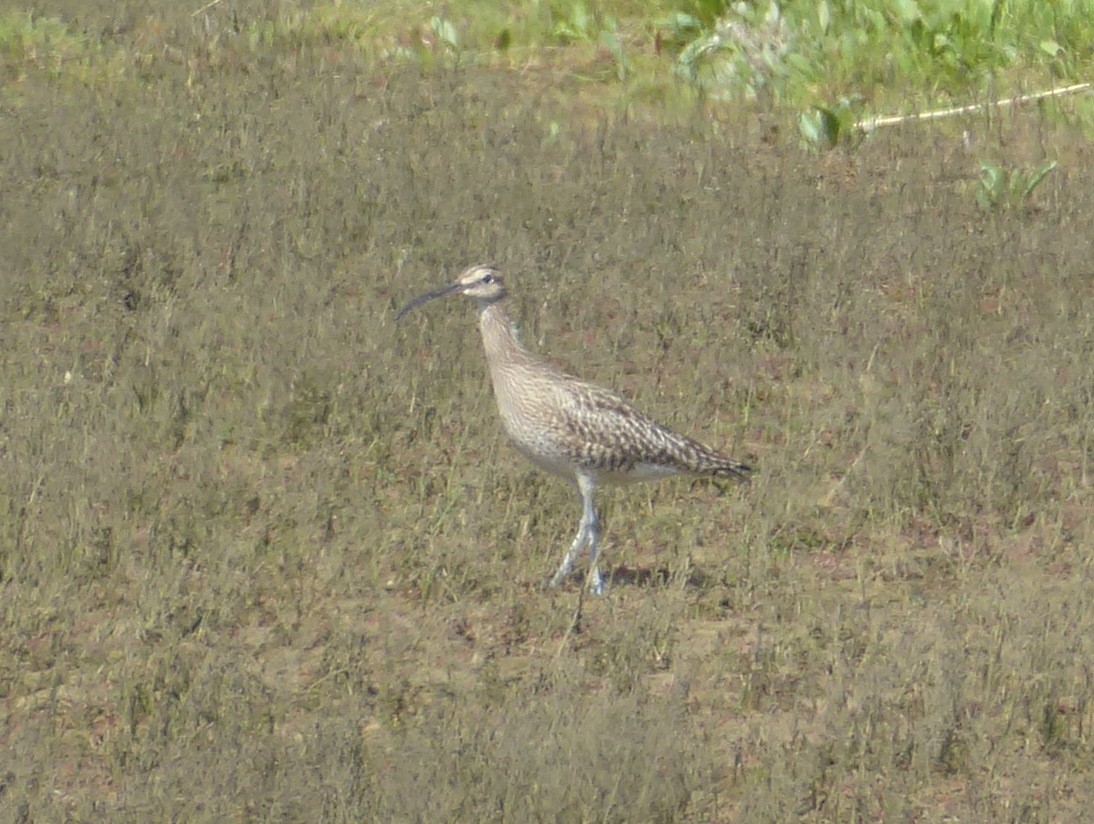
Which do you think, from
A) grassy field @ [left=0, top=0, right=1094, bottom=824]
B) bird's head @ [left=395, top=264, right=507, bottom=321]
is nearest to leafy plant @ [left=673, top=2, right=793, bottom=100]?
grassy field @ [left=0, top=0, right=1094, bottom=824]

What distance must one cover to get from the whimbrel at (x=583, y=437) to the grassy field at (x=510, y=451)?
1.04ft

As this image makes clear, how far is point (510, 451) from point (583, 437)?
44.9 inches

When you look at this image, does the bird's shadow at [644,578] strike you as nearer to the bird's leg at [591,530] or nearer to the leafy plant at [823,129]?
the bird's leg at [591,530]

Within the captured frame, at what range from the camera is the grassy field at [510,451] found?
246 inches

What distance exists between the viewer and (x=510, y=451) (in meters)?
9.14

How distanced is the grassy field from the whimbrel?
1.04ft

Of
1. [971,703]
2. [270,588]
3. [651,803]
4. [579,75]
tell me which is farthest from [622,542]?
[579,75]

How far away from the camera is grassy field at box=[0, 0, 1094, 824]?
625 cm

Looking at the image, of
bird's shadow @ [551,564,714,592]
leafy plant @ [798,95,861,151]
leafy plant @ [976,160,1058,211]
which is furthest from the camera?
leafy plant @ [798,95,861,151]

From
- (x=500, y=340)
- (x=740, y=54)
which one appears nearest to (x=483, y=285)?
(x=500, y=340)

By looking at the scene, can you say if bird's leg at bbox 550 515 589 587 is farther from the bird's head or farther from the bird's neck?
the bird's head

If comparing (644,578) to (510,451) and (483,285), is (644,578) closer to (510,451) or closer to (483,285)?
(510,451)

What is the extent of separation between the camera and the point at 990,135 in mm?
12984

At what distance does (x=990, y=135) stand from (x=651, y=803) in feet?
26.7
